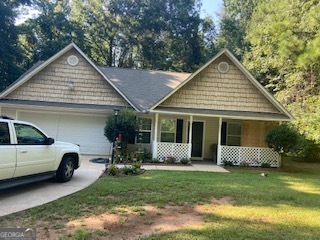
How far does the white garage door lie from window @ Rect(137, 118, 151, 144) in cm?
180

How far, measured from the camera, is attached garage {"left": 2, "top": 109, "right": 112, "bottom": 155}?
559 inches

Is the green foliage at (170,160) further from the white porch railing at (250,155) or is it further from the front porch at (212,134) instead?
the white porch railing at (250,155)

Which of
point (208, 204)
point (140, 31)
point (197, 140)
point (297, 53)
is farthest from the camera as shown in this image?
point (140, 31)

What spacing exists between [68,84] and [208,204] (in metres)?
10.8

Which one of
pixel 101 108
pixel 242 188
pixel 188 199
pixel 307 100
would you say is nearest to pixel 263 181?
pixel 242 188

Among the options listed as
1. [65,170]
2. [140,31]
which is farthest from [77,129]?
[140,31]

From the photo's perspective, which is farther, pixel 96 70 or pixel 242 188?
pixel 96 70

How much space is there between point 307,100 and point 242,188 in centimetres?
1130

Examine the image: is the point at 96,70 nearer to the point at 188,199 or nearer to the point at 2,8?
the point at 188,199

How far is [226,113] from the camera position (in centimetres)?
1280

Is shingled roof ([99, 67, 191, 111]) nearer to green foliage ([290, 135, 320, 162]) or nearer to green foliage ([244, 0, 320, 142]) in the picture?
green foliage ([244, 0, 320, 142])

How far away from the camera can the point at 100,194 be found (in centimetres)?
659

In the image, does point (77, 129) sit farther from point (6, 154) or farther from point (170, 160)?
point (6, 154)

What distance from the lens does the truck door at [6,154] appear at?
5.77 metres
